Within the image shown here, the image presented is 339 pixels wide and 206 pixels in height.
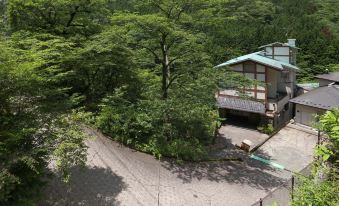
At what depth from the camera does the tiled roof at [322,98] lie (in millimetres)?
19281

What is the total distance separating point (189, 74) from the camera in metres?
14.1

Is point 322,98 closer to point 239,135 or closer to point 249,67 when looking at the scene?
point 249,67

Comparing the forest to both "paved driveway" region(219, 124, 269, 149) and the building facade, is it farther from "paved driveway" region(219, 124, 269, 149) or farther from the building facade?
the building facade

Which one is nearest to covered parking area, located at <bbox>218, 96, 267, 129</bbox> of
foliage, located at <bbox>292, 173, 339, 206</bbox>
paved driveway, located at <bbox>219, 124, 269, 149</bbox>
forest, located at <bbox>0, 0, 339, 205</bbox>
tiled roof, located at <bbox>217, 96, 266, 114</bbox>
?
tiled roof, located at <bbox>217, 96, 266, 114</bbox>

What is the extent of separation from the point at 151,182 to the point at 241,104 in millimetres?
10795

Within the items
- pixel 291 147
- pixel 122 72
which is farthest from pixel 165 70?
pixel 291 147

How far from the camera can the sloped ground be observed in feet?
32.4

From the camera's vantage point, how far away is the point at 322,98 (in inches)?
782

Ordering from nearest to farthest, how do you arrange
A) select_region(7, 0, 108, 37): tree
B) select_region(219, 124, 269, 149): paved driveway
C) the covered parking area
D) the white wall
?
select_region(7, 0, 108, 37): tree → select_region(219, 124, 269, 149): paved driveway → the covered parking area → the white wall

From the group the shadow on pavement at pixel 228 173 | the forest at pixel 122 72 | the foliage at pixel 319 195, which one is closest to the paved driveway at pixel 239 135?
the shadow on pavement at pixel 228 173

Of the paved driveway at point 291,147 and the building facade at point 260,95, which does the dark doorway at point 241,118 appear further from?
the paved driveway at point 291,147

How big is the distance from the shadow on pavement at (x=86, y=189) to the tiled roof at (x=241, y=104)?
37.3ft

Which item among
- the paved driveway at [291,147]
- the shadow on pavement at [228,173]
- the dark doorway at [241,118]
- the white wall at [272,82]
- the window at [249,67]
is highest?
the window at [249,67]

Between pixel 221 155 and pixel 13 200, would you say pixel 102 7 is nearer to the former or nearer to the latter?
pixel 221 155
